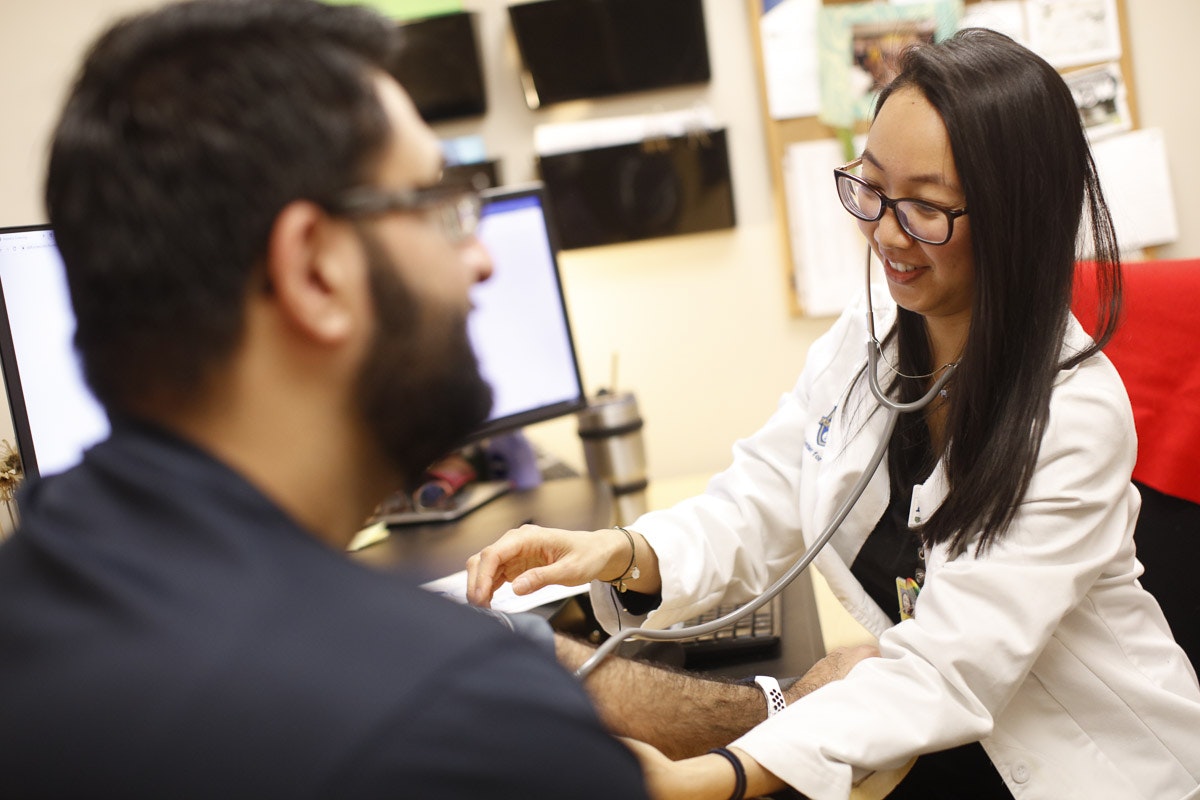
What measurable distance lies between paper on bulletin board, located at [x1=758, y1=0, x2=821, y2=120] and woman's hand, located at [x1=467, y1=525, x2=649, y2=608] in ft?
3.60

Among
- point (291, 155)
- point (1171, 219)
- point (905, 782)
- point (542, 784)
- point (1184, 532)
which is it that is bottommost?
point (905, 782)

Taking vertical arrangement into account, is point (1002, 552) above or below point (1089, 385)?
below

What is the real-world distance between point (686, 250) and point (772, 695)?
114 centimetres

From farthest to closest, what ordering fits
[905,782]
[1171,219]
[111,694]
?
[1171,219], [905,782], [111,694]

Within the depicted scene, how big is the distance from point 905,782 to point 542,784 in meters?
0.73

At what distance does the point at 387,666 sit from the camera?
1.44 ft

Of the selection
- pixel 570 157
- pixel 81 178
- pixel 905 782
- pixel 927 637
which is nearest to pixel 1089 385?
pixel 927 637

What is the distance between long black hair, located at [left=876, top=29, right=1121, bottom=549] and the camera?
0.94 metres

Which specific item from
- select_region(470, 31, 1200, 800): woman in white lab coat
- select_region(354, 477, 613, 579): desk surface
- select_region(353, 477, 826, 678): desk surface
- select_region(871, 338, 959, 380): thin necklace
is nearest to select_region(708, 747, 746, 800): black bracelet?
select_region(470, 31, 1200, 800): woman in white lab coat

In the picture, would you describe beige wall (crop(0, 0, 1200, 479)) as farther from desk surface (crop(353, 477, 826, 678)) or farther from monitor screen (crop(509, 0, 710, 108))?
desk surface (crop(353, 477, 826, 678))

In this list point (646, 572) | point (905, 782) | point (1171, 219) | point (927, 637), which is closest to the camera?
point (927, 637)

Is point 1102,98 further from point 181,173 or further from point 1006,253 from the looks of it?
point 181,173

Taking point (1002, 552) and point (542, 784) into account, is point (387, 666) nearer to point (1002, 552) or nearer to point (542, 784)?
point (542, 784)

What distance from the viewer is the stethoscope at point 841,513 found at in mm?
1007
